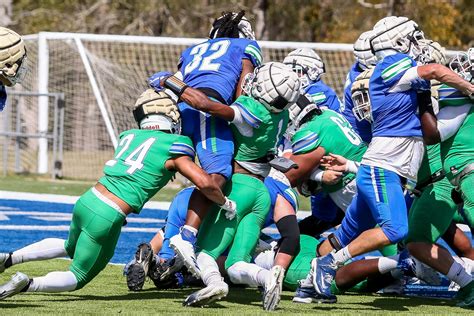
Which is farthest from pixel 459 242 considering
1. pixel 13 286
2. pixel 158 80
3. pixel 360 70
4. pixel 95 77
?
pixel 95 77

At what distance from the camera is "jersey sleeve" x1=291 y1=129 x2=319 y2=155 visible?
823cm

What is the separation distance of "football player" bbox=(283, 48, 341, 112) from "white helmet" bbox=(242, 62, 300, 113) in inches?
58.1

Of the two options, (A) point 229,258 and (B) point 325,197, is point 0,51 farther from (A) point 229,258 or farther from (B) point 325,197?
(B) point 325,197

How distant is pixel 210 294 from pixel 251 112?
4.02 ft

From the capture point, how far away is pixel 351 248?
7.01 m

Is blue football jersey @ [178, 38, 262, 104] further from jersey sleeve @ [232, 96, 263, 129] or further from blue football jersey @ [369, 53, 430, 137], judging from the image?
blue football jersey @ [369, 53, 430, 137]

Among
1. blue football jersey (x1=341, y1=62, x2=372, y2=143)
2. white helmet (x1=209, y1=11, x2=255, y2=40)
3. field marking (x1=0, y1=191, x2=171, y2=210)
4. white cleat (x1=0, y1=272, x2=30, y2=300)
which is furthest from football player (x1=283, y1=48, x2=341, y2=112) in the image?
field marking (x1=0, y1=191, x2=171, y2=210)

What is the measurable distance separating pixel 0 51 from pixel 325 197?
318 cm

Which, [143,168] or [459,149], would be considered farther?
[459,149]

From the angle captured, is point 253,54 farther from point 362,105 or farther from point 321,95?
point 321,95

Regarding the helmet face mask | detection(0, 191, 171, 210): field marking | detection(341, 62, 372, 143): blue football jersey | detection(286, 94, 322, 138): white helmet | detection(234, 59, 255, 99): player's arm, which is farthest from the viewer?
detection(0, 191, 171, 210): field marking

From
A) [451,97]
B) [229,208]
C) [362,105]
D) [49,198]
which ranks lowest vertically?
[49,198]

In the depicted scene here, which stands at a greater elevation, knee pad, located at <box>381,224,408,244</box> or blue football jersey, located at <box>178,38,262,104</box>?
blue football jersey, located at <box>178,38,262,104</box>

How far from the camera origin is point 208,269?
6.72m
